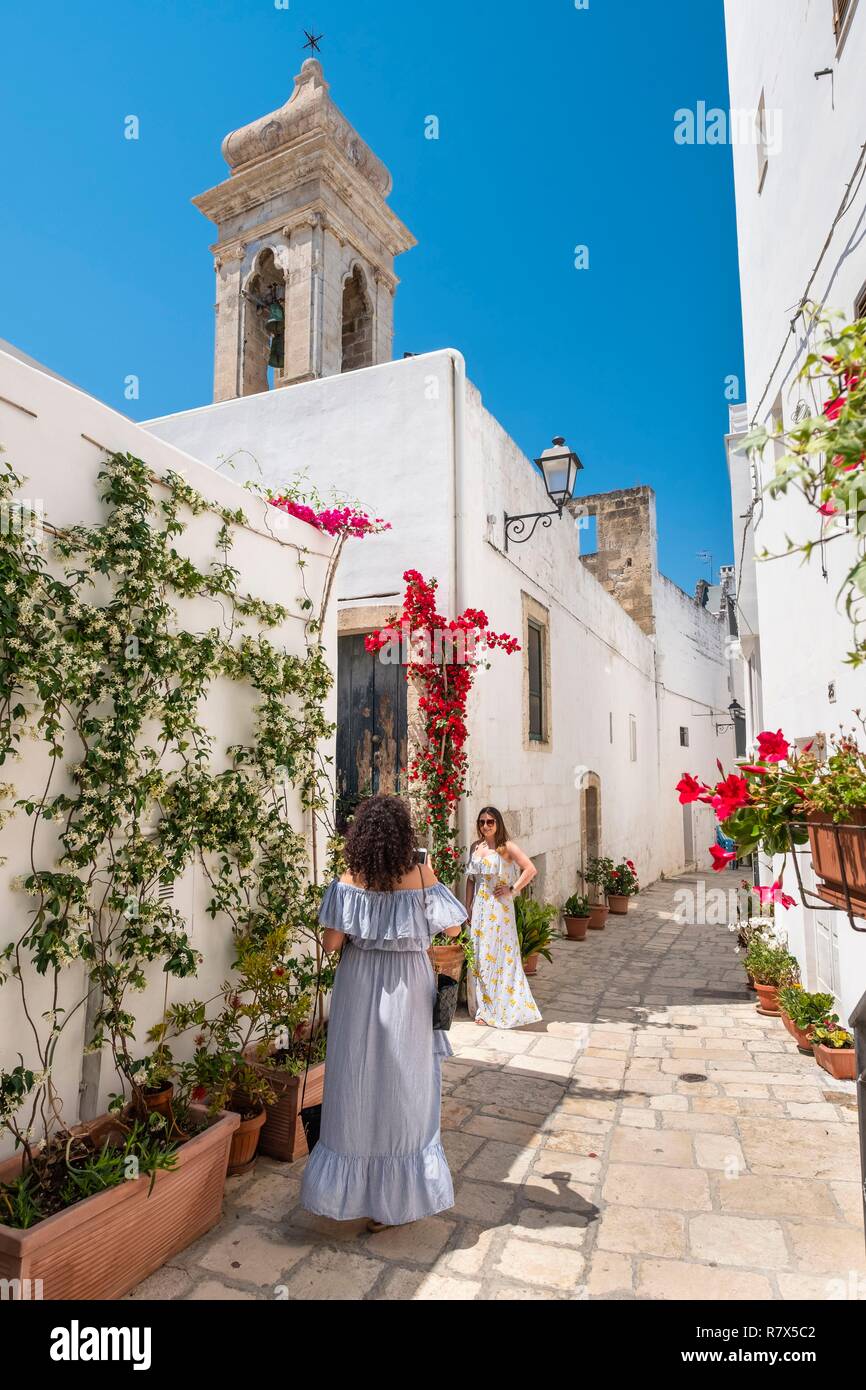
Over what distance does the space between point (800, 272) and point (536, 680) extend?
15.9 ft

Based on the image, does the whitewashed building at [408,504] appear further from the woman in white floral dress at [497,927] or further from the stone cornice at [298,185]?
the woman in white floral dress at [497,927]

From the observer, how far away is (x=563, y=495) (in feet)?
24.4

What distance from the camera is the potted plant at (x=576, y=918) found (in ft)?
30.6

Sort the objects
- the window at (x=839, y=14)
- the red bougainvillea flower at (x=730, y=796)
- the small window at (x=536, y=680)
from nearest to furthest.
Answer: the red bougainvillea flower at (x=730, y=796), the window at (x=839, y=14), the small window at (x=536, y=680)

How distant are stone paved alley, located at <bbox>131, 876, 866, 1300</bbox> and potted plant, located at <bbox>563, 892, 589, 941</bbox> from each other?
3.50m

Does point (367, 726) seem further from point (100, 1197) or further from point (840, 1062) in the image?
point (100, 1197)

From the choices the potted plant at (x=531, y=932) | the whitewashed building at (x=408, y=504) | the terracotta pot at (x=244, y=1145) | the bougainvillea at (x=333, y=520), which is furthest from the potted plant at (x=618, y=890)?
the terracotta pot at (x=244, y=1145)

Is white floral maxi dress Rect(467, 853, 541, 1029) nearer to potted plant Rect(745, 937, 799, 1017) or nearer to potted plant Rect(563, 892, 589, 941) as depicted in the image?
potted plant Rect(745, 937, 799, 1017)

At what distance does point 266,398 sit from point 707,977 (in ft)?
23.6

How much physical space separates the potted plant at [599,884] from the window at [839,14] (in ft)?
28.1

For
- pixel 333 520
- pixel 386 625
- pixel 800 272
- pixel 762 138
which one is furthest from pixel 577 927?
pixel 762 138

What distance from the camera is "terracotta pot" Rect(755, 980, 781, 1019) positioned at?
20.3 feet
